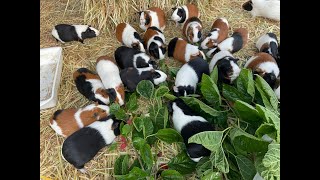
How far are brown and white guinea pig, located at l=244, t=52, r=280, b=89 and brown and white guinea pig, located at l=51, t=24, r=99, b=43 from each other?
135 centimetres

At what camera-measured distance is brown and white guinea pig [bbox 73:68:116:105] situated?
8.68 feet

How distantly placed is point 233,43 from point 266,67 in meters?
0.46

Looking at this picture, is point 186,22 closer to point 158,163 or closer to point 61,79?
point 61,79

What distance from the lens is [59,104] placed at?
271 cm

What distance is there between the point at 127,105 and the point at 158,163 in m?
0.48

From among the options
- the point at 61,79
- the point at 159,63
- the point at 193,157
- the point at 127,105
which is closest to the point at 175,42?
the point at 159,63

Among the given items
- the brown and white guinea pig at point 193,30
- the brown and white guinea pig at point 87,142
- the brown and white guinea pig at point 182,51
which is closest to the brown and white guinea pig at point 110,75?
the brown and white guinea pig at point 87,142

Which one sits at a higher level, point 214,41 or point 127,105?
point 214,41

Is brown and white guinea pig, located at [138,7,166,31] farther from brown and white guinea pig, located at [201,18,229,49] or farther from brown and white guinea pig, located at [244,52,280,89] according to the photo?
brown and white guinea pig, located at [244,52,280,89]

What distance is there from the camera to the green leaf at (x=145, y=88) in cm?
263

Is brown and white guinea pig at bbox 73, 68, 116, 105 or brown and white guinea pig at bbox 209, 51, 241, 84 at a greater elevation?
brown and white guinea pig at bbox 209, 51, 241, 84

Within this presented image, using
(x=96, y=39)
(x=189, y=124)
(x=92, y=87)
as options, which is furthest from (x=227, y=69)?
(x=96, y=39)

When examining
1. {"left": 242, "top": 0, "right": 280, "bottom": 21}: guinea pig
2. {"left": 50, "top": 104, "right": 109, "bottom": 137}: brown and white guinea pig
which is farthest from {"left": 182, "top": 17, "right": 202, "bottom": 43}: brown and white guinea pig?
{"left": 50, "top": 104, "right": 109, "bottom": 137}: brown and white guinea pig

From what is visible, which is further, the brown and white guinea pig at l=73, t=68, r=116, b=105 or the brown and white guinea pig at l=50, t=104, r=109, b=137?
the brown and white guinea pig at l=73, t=68, r=116, b=105
